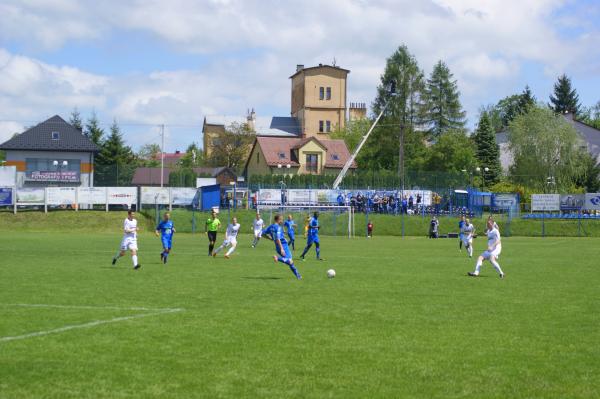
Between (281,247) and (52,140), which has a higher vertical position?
(52,140)

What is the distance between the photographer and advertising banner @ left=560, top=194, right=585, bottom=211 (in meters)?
65.1

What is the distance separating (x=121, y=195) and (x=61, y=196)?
467 centimetres

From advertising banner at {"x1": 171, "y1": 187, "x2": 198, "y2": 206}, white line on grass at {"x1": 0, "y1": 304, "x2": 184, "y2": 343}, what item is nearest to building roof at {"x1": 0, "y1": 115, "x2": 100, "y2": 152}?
advertising banner at {"x1": 171, "y1": 187, "x2": 198, "y2": 206}

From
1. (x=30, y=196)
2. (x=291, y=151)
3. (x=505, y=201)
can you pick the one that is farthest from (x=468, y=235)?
(x=291, y=151)

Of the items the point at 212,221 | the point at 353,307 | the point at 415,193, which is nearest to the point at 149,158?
the point at 415,193

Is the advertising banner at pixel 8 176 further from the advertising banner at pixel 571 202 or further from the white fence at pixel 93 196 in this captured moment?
the advertising banner at pixel 571 202

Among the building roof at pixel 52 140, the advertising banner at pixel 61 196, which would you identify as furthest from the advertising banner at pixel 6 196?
the building roof at pixel 52 140

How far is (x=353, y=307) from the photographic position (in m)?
15.6

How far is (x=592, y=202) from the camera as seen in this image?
6500cm

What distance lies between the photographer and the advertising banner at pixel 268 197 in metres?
64.1

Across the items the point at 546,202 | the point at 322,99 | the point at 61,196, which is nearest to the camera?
the point at 61,196

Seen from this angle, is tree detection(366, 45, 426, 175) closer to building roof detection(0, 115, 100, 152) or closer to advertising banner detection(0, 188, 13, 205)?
building roof detection(0, 115, 100, 152)

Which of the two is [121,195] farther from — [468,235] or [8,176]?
[468,235]

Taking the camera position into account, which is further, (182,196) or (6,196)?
(182,196)
